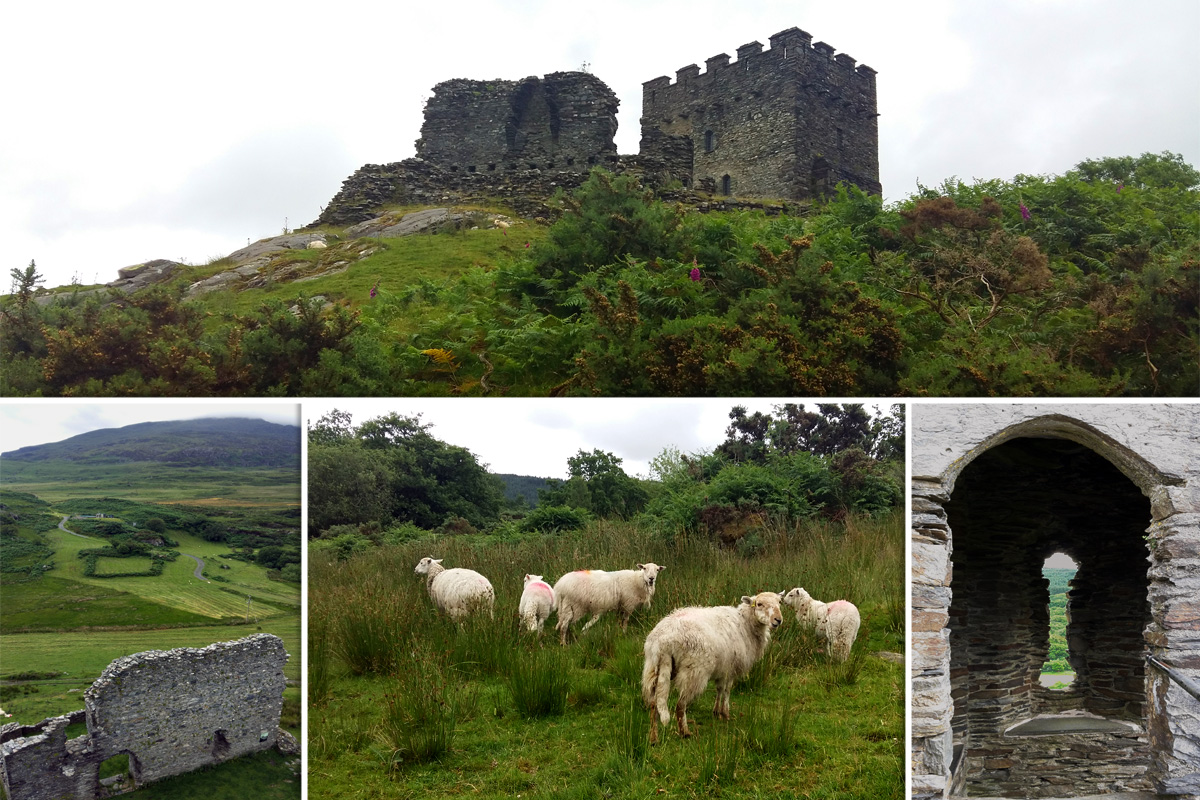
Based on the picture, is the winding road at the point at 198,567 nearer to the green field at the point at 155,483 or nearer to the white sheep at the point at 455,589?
the green field at the point at 155,483

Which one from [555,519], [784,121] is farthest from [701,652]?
[784,121]

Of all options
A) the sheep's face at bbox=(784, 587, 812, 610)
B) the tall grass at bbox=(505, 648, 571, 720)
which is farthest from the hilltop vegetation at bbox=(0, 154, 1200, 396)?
the tall grass at bbox=(505, 648, 571, 720)

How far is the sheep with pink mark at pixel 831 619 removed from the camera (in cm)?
536

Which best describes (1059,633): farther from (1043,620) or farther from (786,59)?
(786,59)

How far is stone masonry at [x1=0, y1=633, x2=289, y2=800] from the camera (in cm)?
477

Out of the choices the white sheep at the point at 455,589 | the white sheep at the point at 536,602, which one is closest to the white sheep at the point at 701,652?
the white sheep at the point at 536,602

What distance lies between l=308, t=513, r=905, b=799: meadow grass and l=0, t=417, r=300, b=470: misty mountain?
0.82m

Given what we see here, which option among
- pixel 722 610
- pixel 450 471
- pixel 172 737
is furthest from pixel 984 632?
pixel 172 737

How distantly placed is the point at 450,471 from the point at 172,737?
2311 mm

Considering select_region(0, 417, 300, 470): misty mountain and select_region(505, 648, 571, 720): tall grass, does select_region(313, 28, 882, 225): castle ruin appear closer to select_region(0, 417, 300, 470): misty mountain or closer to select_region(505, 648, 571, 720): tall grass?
select_region(0, 417, 300, 470): misty mountain

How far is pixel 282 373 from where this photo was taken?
7.81m

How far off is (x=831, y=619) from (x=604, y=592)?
5.15ft

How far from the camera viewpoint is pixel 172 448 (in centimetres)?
531

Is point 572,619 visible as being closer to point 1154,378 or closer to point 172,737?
point 172,737
